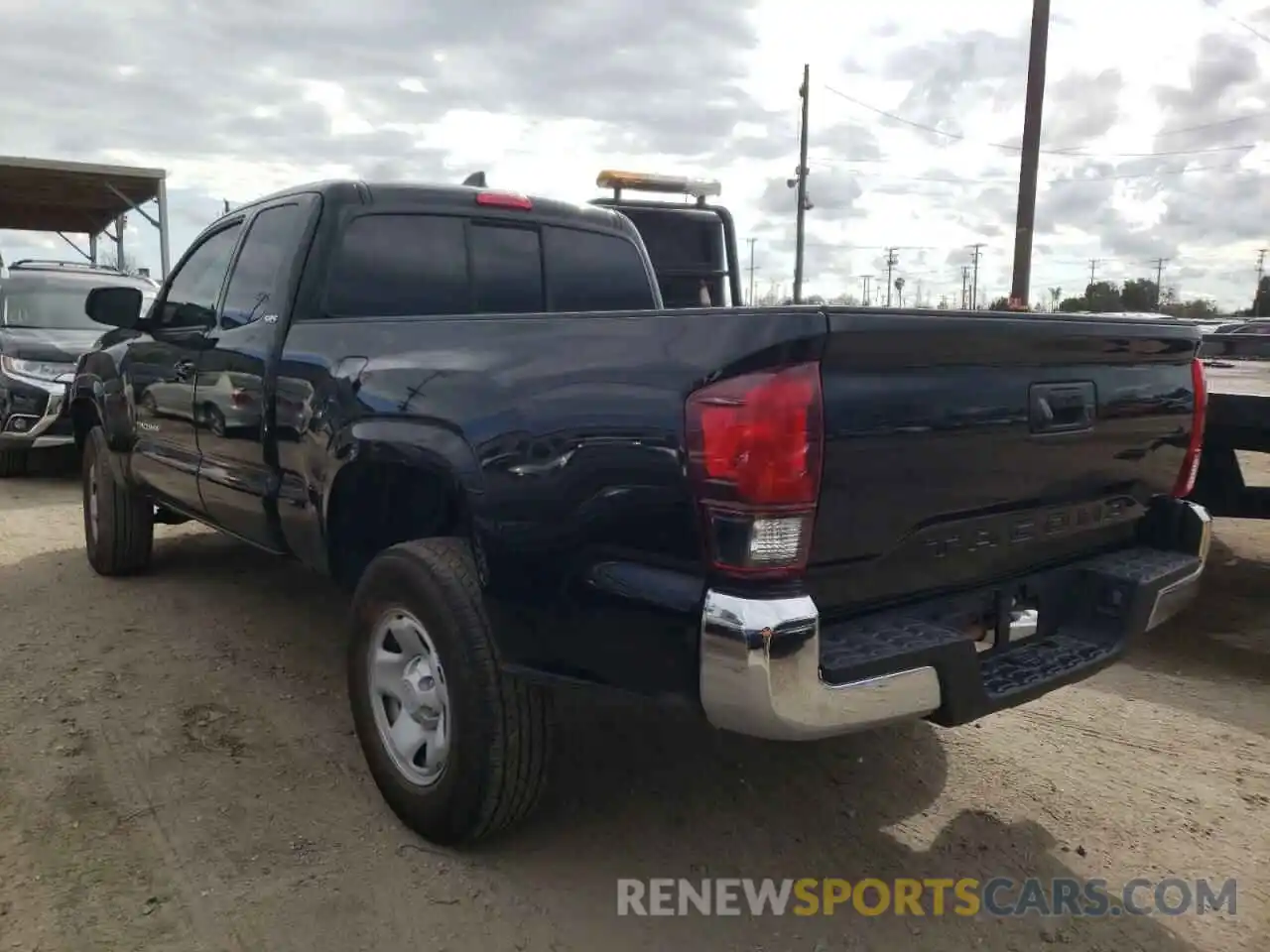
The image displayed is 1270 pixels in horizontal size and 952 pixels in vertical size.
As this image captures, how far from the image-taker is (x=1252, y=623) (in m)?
5.30

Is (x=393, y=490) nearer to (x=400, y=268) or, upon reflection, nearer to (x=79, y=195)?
(x=400, y=268)

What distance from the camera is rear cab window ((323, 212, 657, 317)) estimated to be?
367 cm

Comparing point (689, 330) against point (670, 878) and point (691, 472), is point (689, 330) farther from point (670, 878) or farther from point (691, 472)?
point (670, 878)

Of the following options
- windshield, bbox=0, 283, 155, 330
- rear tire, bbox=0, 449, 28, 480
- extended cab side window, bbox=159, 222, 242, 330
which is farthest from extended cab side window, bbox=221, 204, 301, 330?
windshield, bbox=0, 283, 155, 330

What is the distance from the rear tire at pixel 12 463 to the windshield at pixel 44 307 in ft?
4.31

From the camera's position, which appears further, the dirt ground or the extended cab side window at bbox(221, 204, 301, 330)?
the extended cab side window at bbox(221, 204, 301, 330)

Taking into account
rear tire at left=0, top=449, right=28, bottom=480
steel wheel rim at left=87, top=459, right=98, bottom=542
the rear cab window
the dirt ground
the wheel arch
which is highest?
the rear cab window

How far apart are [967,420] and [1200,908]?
4.83 ft

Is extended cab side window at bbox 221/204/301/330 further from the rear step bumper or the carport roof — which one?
the carport roof

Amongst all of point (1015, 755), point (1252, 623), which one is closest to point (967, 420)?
point (1015, 755)

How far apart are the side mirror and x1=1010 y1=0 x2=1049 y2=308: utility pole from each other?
1323 cm

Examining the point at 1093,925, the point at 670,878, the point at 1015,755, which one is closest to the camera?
the point at 1093,925

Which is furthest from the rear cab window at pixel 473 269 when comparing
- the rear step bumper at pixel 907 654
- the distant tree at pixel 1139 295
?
the distant tree at pixel 1139 295

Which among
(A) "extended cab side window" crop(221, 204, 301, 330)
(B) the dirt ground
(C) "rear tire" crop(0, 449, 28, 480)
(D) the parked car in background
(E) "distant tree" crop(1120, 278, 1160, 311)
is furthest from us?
(E) "distant tree" crop(1120, 278, 1160, 311)
